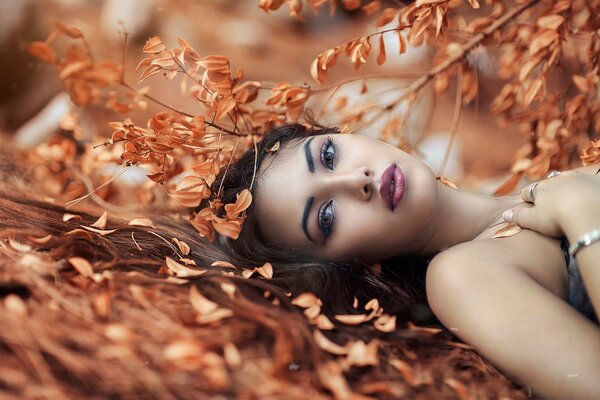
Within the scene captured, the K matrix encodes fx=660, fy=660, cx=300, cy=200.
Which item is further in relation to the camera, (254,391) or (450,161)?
(450,161)

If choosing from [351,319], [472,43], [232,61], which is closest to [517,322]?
[351,319]

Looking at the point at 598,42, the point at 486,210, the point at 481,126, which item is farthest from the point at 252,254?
the point at 481,126

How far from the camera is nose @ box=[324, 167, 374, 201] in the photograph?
1.46 metres

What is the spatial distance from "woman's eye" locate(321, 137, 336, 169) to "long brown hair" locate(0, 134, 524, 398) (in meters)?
0.25

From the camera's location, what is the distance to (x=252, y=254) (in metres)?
1.61

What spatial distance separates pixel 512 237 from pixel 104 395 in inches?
34.7

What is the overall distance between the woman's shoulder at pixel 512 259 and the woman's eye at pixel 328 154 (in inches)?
14.0

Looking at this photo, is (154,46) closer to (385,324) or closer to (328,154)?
(328,154)

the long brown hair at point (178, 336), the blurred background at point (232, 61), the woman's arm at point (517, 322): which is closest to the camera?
the long brown hair at point (178, 336)

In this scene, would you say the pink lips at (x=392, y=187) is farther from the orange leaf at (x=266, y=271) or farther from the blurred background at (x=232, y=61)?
the blurred background at (x=232, y=61)

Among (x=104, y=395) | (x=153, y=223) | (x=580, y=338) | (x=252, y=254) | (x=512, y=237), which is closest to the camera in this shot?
(x=104, y=395)

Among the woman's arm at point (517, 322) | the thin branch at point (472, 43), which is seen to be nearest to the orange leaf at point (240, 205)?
the woman's arm at point (517, 322)

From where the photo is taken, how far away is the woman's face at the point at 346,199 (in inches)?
57.9

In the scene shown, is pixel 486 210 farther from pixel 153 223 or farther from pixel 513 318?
pixel 153 223
